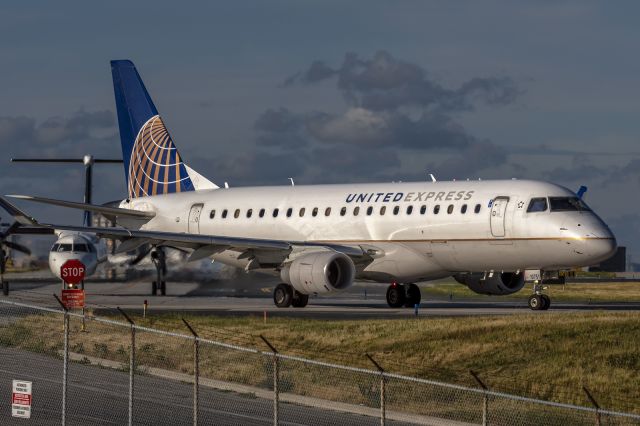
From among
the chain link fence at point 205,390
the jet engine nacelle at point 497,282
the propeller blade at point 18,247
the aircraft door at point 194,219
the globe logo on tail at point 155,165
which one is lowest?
the chain link fence at point 205,390

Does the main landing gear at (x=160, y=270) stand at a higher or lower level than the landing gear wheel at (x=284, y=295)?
higher

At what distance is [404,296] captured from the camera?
47.8 metres

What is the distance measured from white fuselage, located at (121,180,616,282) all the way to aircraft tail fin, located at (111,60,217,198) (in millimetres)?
2794

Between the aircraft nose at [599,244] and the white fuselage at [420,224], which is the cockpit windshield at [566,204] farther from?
the aircraft nose at [599,244]

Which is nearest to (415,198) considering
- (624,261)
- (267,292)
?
(267,292)

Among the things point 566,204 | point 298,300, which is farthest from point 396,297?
point 566,204

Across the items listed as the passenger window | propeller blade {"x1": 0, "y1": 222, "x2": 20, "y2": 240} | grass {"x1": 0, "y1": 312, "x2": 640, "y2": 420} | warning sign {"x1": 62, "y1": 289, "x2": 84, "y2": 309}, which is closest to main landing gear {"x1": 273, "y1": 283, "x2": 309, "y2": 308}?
grass {"x1": 0, "y1": 312, "x2": 640, "y2": 420}

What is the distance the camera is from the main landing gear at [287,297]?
152 ft

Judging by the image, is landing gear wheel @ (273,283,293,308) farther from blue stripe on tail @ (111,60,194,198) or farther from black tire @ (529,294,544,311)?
blue stripe on tail @ (111,60,194,198)

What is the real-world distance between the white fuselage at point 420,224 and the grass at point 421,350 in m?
4.76

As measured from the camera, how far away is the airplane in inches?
1633

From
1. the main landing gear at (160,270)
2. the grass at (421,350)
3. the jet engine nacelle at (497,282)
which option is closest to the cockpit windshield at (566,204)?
the jet engine nacelle at (497,282)

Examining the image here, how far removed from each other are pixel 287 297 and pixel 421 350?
14.9 meters

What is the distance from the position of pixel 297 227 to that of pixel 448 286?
34.7m
